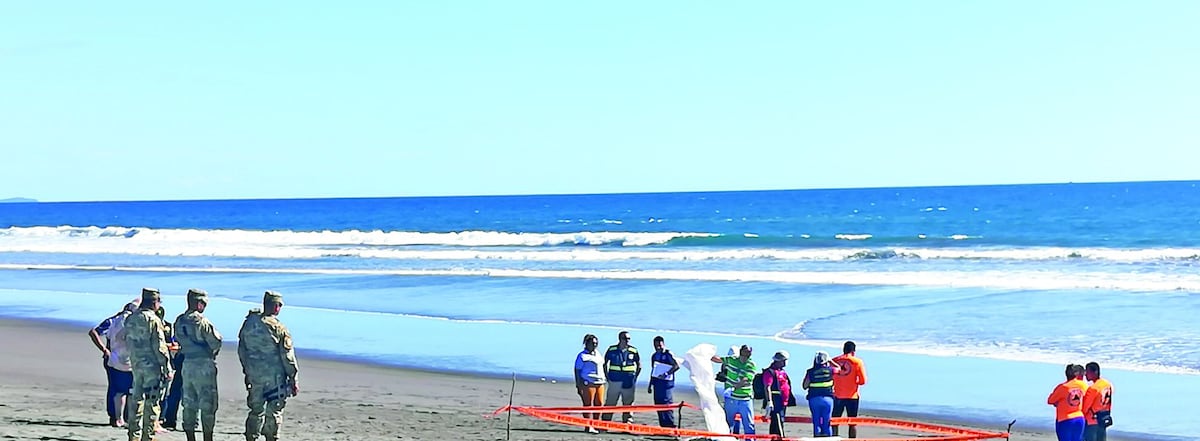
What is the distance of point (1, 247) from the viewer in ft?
205

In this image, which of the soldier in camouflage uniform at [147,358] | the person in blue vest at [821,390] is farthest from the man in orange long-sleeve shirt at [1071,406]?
the soldier in camouflage uniform at [147,358]

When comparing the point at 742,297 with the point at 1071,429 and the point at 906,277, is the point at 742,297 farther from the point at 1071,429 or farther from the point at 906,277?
the point at 1071,429

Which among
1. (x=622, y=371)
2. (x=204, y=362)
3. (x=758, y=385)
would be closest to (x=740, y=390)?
(x=758, y=385)

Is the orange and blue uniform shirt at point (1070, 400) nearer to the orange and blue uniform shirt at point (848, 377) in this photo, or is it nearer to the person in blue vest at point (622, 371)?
the orange and blue uniform shirt at point (848, 377)

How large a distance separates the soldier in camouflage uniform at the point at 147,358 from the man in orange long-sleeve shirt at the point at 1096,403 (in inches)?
315

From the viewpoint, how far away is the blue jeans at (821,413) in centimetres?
1202

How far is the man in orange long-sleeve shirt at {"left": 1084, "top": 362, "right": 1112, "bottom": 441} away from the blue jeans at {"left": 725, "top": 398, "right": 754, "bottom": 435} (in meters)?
3.05

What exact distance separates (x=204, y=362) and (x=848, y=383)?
6.25 metres

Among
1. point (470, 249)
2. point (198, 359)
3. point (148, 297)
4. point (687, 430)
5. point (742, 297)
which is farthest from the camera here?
point (470, 249)

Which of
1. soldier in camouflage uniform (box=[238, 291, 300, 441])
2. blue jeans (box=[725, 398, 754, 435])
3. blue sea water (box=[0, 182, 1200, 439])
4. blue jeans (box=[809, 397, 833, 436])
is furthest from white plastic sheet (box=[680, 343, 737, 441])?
soldier in camouflage uniform (box=[238, 291, 300, 441])

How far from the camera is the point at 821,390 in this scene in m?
12.0

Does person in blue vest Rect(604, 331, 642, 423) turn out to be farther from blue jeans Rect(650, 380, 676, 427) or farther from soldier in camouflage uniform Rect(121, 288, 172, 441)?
soldier in camouflage uniform Rect(121, 288, 172, 441)

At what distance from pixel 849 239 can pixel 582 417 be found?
4683 cm

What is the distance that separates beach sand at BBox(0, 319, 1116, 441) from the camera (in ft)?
40.2
